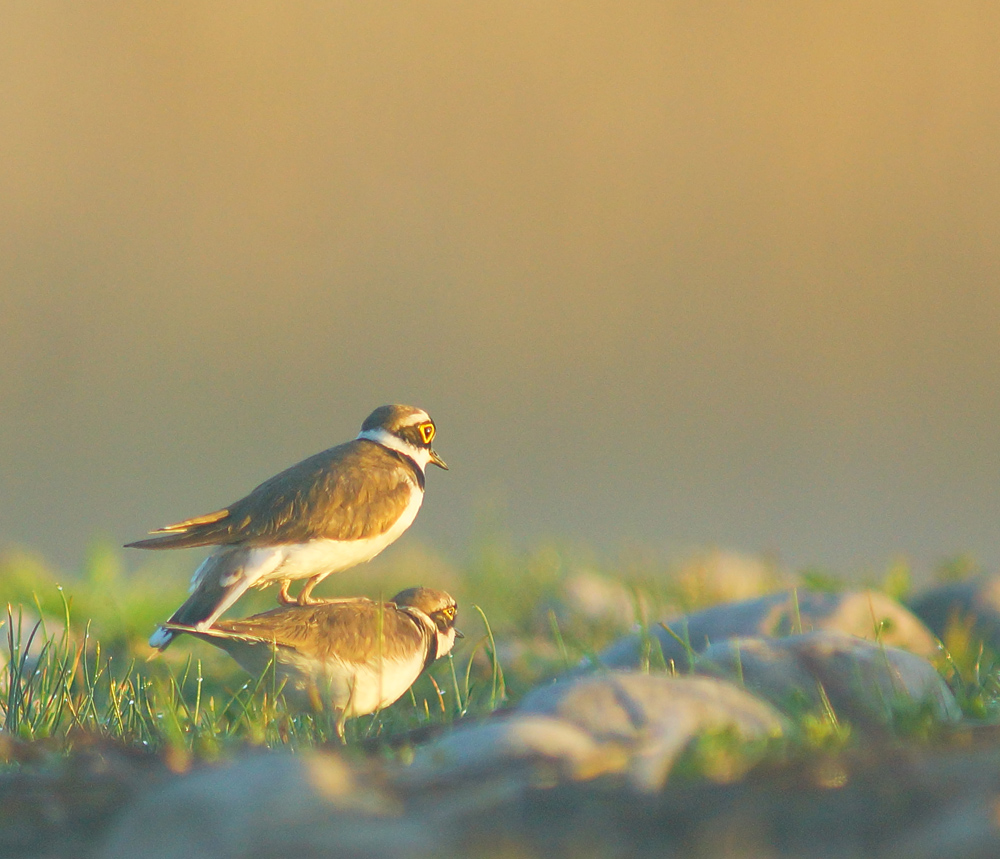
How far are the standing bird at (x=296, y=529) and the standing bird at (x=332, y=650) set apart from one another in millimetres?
202

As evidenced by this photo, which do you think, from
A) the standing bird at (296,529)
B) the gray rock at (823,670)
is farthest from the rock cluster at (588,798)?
the standing bird at (296,529)

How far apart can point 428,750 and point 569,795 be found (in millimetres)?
655

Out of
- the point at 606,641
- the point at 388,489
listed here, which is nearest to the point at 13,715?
the point at 388,489

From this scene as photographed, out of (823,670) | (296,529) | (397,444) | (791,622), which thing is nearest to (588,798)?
(823,670)

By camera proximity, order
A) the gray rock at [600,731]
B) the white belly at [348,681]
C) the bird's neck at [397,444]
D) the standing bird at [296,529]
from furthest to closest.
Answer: the bird's neck at [397,444], the standing bird at [296,529], the white belly at [348,681], the gray rock at [600,731]

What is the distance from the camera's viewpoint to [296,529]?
4957 mm

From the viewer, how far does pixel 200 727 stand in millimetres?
3842

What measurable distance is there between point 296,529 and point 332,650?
618 mm

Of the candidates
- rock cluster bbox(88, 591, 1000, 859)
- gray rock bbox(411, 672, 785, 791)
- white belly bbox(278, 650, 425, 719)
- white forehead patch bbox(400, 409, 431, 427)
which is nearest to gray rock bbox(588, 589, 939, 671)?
white belly bbox(278, 650, 425, 719)

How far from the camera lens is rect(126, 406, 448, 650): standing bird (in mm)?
4941

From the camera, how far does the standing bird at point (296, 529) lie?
4941mm

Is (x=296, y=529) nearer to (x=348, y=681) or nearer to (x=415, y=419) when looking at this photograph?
(x=348, y=681)

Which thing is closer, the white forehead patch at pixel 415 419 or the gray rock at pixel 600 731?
the gray rock at pixel 600 731

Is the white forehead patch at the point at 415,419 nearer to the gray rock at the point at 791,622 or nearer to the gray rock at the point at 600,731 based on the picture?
the gray rock at the point at 791,622
